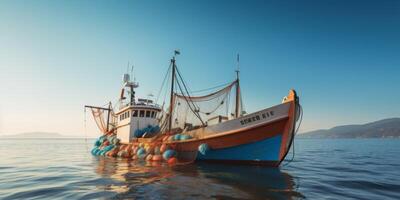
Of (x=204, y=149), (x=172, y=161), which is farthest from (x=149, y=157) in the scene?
(x=204, y=149)

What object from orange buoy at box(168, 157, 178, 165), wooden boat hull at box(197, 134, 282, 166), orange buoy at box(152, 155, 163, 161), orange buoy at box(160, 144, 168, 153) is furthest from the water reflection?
orange buoy at box(160, 144, 168, 153)

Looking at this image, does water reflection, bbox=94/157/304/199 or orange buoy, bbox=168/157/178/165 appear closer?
water reflection, bbox=94/157/304/199

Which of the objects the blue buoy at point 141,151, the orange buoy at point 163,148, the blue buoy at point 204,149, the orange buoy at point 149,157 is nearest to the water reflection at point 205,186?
the blue buoy at point 204,149

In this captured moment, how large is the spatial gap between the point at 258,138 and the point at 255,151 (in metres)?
1.02

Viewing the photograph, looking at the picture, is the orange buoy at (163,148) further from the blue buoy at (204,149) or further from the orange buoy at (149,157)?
the blue buoy at (204,149)

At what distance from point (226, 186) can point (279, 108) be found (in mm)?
7222

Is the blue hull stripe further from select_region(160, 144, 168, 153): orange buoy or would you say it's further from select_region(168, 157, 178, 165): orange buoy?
select_region(160, 144, 168, 153): orange buoy

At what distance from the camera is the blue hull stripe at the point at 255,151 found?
1634 cm

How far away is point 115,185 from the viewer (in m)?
11.1

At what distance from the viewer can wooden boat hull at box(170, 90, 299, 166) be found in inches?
624

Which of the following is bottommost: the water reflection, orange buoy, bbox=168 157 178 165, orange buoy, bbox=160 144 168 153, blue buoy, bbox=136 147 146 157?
the water reflection

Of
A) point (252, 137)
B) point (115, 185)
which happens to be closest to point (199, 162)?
point (252, 137)

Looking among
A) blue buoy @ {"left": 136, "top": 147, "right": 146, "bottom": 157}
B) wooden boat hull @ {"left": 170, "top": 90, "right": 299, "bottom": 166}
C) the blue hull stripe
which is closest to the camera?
wooden boat hull @ {"left": 170, "top": 90, "right": 299, "bottom": 166}

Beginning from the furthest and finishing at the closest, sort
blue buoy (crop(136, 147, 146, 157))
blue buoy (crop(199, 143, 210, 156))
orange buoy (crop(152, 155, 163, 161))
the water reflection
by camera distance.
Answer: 1. blue buoy (crop(136, 147, 146, 157))
2. orange buoy (crop(152, 155, 163, 161))
3. blue buoy (crop(199, 143, 210, 156))
4. the water reflection
